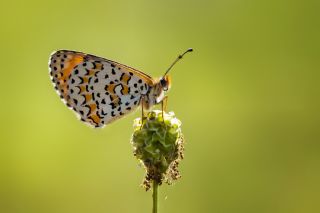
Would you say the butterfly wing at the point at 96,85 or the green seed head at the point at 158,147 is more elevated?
the butterfly wing at the point at 96,85

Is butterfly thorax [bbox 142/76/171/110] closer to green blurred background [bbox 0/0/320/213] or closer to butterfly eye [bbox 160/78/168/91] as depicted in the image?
butterfly eye [bbox 160/78/168/91]

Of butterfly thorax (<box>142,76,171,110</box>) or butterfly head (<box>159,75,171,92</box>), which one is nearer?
butterfly thorax (<box>142,76,171,110</box>)

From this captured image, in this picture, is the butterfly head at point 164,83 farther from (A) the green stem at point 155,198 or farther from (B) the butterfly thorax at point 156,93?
(A) the green stem at point 155,198

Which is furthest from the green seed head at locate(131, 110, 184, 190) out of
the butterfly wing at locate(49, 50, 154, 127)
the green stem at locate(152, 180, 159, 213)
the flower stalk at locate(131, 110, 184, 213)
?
the butterfly wing at locate(49, 50, 154, 127)

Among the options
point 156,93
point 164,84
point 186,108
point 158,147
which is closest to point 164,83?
point 164,84

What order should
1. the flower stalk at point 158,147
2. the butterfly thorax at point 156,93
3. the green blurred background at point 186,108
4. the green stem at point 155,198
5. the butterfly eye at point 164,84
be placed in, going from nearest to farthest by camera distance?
the green stem at point 155,198
the flower stalk at point 158,147
the butterfly thorax at point 156,93
the butterfly eye at point 164,84
the green blurred background at point 186,108

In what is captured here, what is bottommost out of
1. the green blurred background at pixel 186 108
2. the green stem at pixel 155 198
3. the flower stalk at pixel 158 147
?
the green stem at pixel 155 198

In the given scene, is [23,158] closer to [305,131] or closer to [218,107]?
[218,107]

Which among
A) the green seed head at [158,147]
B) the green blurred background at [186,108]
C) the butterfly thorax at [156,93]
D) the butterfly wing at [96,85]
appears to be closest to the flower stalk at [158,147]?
the green seed head at [158,147]
